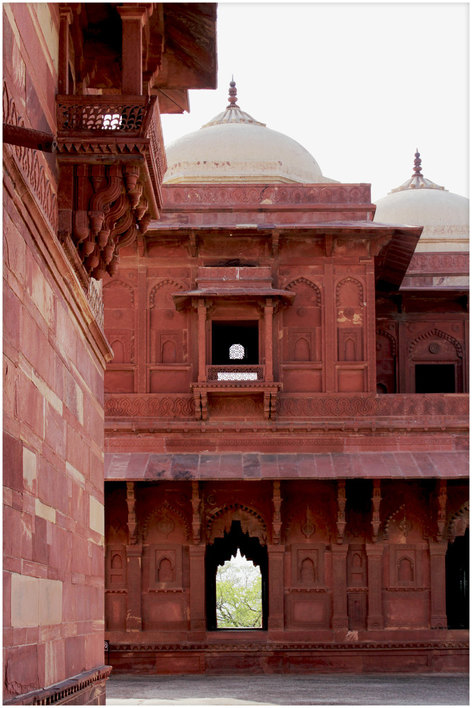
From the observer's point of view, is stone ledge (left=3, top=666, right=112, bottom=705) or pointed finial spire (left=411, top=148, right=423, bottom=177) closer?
stone ledge (left=3, top=666, right=112, bottom=705)

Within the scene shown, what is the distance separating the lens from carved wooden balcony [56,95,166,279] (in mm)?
6254

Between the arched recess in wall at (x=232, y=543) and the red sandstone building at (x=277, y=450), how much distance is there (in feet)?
0.14

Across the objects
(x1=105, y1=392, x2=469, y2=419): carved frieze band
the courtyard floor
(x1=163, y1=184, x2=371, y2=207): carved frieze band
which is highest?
(x1=163, y1=184, x2=371, y2=207): carved frieze band

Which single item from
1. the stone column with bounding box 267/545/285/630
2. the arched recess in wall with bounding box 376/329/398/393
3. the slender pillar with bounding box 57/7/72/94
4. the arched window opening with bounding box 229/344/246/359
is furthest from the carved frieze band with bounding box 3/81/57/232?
the arched recess in wall with bounding box 376/329/398/393

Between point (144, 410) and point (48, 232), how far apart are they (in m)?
10.9

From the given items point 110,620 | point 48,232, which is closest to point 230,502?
point 110,620

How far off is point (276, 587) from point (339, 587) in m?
0.86

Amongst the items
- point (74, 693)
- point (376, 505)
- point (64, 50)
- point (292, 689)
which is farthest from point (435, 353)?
point (74, 693)

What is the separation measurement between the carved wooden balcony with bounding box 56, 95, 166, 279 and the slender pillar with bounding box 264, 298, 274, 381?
978 centimetres

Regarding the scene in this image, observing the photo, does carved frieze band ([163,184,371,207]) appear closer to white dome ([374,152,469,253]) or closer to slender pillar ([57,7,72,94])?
white dome ([374,152,469,253])

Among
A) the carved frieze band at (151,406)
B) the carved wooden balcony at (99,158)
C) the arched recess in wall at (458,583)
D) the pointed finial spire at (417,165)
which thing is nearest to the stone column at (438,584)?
the arched recess in wall at (458,583)

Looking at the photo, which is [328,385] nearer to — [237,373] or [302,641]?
[237,373]

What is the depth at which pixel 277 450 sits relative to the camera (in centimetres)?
1611

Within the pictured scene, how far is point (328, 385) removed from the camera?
650 inches
